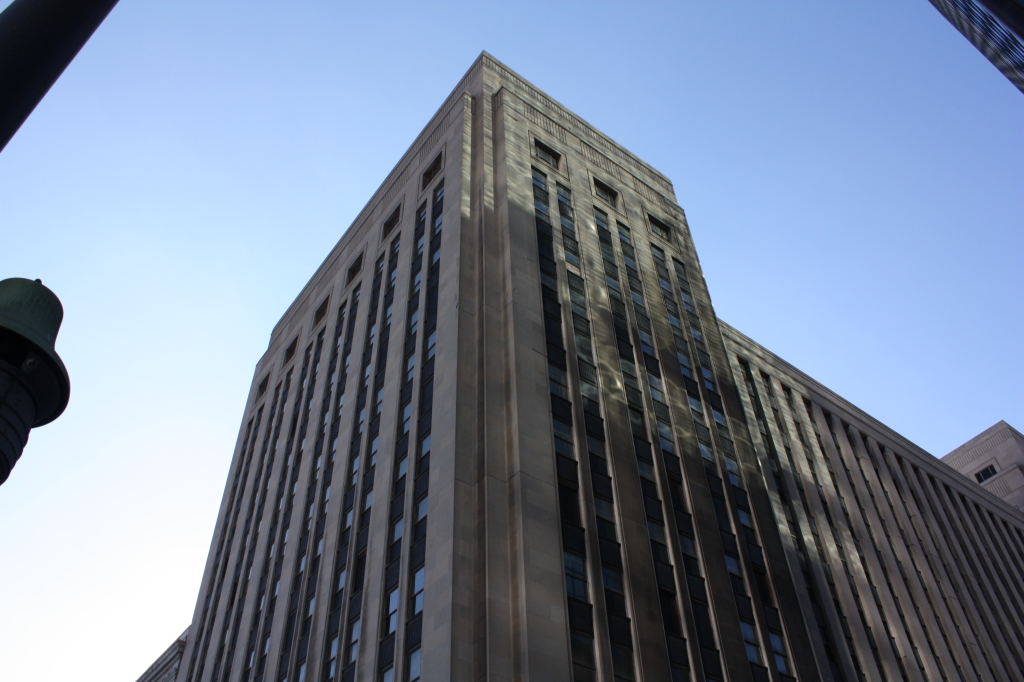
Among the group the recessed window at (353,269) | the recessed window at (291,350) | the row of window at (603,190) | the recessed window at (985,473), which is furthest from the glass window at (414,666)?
the recessed window at (985,473)

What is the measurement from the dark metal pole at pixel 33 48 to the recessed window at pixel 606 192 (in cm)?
5215

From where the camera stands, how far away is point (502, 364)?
37.4 m

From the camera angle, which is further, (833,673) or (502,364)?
(833,673)

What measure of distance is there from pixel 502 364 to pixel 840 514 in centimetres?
3951

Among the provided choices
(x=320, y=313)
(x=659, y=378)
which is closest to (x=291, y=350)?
(x=320, y=313)

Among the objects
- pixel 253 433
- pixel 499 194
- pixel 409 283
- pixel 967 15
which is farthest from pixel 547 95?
pixel 253 433

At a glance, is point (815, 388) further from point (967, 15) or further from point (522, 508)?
point (522, 508)

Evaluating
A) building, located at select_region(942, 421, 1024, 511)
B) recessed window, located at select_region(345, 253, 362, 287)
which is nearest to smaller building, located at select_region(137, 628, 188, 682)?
recessed window, located at select_region(345, 253, 362, 287)

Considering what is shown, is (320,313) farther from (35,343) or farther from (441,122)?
(35,343)

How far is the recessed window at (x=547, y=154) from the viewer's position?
5434 centimetres

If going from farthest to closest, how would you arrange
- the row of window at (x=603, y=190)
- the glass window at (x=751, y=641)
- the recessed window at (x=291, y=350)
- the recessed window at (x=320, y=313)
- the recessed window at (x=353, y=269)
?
the recessed window at (x=291, y=350)
the recessed window at (x=320, y=313)
the recessed window at (x=353, y=269)
the row of window at (x=603, y=190)
the glass window at (x=751, y=641)

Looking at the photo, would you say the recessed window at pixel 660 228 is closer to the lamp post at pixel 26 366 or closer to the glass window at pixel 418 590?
the glass window at pixel 418 590

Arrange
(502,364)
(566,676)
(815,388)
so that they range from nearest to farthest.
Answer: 1. (566,676)
2. (502,364)
3. (815,388)

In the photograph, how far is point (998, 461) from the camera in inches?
4289
